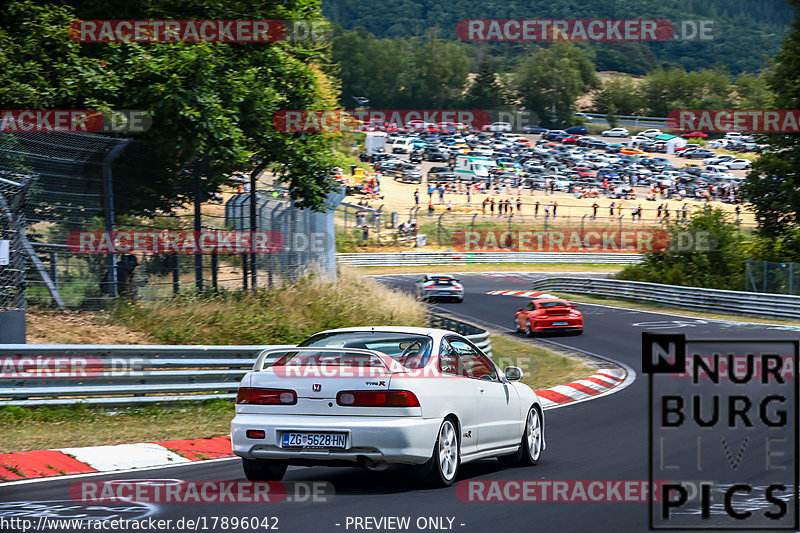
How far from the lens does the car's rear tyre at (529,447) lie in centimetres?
954

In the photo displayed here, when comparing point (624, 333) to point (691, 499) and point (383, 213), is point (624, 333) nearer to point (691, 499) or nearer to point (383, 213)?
point (691, 499)

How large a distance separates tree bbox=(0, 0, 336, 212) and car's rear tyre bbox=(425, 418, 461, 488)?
9.33 metres

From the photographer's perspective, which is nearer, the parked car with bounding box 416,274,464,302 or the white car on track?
the white car on track

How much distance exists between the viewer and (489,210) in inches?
2574

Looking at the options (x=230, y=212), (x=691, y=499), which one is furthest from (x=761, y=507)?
(x=230, y=212)

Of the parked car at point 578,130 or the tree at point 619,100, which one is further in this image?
the tree at point 619,100

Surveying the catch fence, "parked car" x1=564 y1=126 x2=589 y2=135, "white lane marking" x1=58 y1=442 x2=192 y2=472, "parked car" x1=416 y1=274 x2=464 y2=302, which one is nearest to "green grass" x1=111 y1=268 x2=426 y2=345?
the catch fence

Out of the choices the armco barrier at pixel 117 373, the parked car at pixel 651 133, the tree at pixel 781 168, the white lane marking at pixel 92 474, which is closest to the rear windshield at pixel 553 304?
the tree at pixel 781 168

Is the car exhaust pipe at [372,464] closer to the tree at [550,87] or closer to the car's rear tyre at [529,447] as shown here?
the car's rear tyre at [529,447]

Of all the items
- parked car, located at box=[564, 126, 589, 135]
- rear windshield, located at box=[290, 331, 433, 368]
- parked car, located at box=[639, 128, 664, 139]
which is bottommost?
rear windshield, located at box=[290, 331, 433, 368]

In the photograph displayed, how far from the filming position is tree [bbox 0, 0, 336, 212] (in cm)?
1692

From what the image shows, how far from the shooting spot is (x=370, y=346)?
9.01 meters

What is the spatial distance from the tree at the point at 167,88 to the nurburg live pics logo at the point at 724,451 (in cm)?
870

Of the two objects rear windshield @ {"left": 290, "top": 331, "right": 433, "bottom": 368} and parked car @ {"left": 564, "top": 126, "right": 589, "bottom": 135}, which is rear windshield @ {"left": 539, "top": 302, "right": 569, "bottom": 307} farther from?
parked car @ {"left": 564, "top": 126, "right": 589, "bottom": 135}
